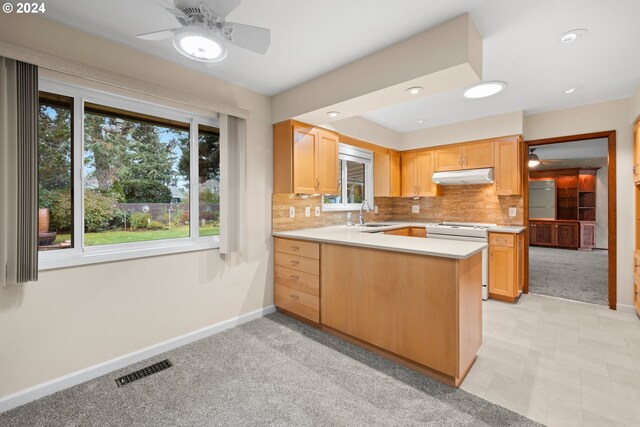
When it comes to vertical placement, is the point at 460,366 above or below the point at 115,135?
below

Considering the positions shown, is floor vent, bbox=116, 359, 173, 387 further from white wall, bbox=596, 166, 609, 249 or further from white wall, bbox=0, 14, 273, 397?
white wall, bbox=596, 166, 609, 249

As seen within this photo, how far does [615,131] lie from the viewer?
332 centimetres

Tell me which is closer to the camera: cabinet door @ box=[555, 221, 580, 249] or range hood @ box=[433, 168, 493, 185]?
range hood @ box=[433, 168, 493, 185]

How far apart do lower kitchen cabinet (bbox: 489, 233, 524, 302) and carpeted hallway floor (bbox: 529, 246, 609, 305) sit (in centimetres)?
85

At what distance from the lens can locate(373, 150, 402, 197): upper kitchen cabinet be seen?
4.75 metres

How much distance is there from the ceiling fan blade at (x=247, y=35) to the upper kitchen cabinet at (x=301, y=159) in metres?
1.45

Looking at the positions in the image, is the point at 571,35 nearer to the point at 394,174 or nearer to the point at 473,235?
the point at 473,235

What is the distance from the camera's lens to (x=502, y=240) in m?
3.60

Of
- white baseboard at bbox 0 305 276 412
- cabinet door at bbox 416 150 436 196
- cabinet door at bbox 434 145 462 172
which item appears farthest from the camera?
cabinet door at bbox 416 150 436 196

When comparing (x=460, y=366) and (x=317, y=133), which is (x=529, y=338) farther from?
(x=317, y=133)

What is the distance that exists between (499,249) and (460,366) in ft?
7.41

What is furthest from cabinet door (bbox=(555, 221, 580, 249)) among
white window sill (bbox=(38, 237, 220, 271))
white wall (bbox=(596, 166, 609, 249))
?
white window sill (bbox=(38, 237, 220, 271))

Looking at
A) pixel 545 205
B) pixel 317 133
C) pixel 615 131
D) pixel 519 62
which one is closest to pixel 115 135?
pixel 317 133

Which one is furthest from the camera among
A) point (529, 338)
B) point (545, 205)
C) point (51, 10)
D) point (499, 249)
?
point (545, 205)
